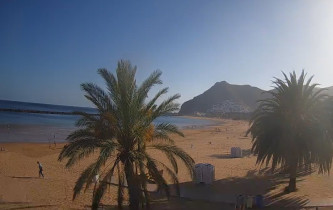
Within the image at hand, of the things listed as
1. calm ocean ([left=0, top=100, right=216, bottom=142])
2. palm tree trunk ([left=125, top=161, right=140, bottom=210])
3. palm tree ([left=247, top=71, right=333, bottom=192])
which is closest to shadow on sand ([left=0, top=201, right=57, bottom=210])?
palm tree trunk ([left=125, top=161, right=140, bottom=210])

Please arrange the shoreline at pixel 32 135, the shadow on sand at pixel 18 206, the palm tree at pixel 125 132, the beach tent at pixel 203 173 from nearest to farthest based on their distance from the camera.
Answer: the palm tree at pixel 125 132
the shadow on sand at pixel 18 206
the beach tent at pixel 203 173
the shoreline at pixel 32 135

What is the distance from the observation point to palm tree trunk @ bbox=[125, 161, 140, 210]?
37.5 feet

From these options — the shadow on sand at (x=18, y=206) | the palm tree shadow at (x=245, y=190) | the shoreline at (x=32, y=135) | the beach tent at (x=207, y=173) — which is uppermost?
the shoreline at (x=32, y=135)

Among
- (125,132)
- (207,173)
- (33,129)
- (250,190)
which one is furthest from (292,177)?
(33,129)

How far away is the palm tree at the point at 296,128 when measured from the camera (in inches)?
672

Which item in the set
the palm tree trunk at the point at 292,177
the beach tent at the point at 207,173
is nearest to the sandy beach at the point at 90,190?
the palm tree trunk at the point at 292,177

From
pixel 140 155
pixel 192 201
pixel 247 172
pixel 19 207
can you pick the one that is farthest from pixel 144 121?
pixel 247 172

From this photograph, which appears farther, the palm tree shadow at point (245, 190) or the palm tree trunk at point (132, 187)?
the palm tree shadow at point (245, 190)

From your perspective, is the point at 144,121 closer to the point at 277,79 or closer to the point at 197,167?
the point at 197,167

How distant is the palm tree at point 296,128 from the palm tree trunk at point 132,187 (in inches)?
367

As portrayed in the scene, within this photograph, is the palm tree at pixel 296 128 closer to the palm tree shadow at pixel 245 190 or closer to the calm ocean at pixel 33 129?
the palm tree shadow at pixel 245 190

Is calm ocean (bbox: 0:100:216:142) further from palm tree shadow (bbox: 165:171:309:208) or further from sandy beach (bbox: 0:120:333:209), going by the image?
palm tree shadow (bbox: 165:171:309:208)

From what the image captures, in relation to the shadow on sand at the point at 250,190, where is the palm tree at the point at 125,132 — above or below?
above

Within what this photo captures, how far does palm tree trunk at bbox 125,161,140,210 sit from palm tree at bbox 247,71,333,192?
9311 millimetres
